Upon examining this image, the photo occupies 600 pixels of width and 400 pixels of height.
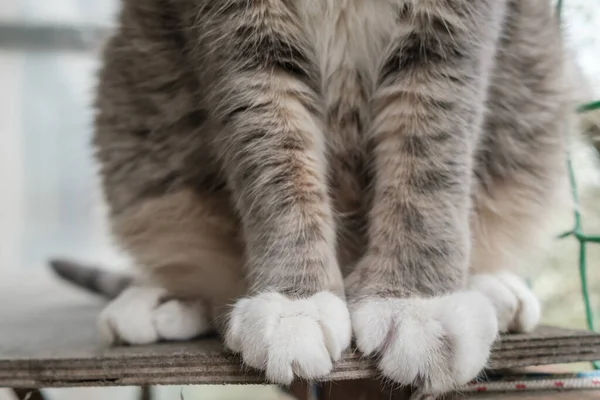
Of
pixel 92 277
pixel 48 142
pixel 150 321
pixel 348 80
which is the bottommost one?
pixel 92 277

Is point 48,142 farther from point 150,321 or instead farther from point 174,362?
point 174,362

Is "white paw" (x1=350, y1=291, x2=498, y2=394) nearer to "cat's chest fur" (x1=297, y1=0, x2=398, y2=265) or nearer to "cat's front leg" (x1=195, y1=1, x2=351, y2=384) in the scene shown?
"cat's front leg" (x1=195, y1=1, x2=351, y2=384)

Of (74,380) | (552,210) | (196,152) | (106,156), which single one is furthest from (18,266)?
(552,210)

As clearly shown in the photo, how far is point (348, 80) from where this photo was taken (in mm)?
961

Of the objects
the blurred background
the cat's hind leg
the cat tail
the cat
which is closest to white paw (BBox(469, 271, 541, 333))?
the cat

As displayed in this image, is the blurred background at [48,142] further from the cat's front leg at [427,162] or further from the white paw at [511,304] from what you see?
the cat's front leg at [427,162]

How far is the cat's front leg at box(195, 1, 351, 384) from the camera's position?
2.72ft

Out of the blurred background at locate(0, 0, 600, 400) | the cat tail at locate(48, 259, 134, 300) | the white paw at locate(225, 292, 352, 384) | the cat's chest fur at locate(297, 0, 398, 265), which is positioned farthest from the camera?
the blurred background at locate(0, 0, 600, 400)

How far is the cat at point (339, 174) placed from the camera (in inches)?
30.0

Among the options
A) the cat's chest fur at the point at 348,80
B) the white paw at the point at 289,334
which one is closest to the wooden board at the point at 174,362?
the white paw at the point at 289,334

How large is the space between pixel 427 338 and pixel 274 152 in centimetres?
33

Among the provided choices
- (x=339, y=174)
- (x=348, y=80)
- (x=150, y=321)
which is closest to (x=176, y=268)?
(x=150, y=321)

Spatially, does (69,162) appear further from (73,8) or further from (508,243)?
(508,243)

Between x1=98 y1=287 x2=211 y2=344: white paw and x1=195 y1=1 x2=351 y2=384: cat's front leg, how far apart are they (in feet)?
0.59
